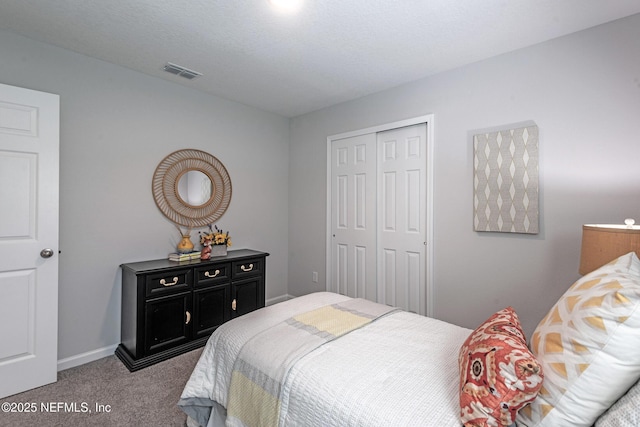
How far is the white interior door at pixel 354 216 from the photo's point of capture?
3416 millimetres

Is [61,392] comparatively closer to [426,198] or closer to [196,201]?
[196,201]

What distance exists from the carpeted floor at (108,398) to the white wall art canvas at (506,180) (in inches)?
105

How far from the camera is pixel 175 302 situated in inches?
106

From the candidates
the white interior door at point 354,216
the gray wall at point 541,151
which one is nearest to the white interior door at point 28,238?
the white interior door at point 354,216

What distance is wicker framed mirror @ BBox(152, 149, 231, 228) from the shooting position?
10.1 ft

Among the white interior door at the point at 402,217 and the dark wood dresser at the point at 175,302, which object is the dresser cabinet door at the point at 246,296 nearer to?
the dark wood dresser at the point at 175,302

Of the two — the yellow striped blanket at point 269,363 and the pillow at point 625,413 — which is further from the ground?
the pillow at point 625,413

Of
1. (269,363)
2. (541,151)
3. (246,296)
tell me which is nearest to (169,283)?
(246,296)

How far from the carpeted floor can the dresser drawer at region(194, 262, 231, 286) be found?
0.69 meters

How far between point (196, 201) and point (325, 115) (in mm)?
1853

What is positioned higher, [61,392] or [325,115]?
[325,115]

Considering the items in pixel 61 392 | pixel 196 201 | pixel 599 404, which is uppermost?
pixel 196 201

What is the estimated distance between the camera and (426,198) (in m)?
2.98

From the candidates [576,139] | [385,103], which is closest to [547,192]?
[576,139]
